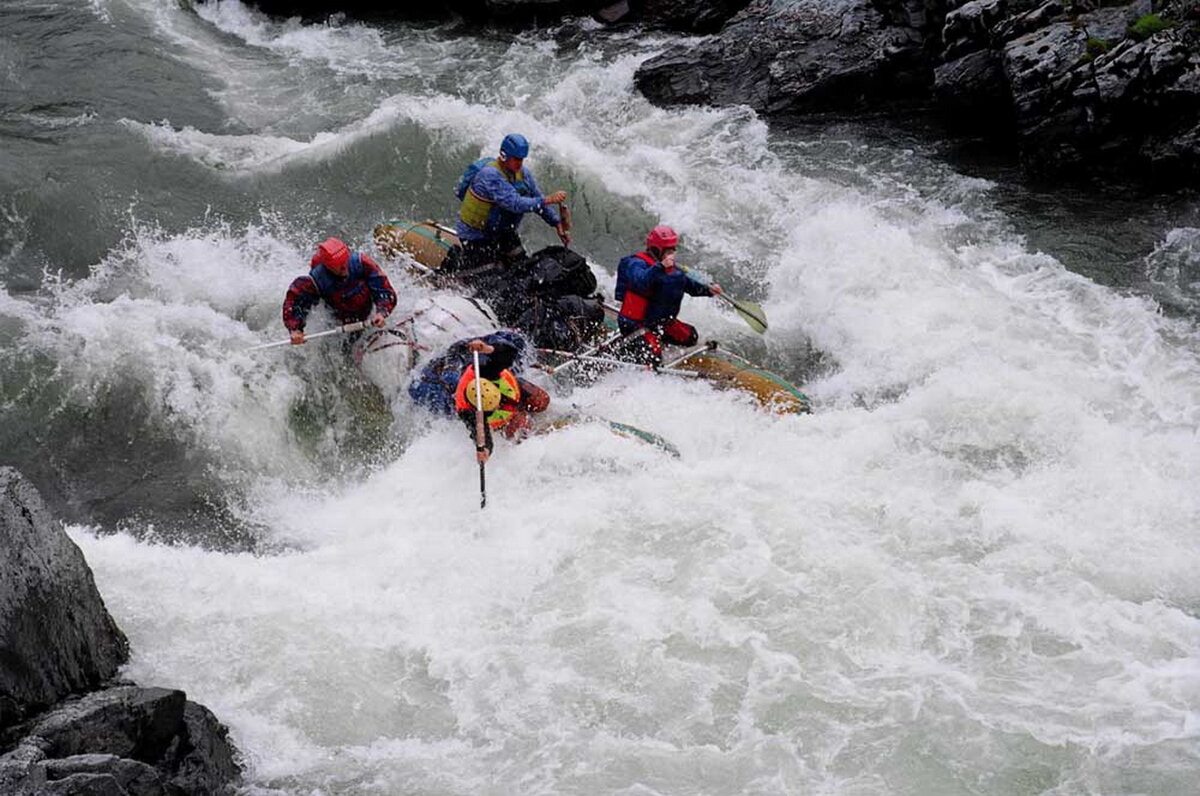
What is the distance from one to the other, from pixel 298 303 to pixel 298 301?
2 cm

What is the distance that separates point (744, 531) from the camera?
8328 millimetres

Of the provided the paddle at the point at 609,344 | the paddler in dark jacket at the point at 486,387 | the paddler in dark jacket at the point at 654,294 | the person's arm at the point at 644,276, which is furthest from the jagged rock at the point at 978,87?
the paddler in dark jacket at the point at 486,387

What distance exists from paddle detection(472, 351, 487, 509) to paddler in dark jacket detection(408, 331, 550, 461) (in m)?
0.03

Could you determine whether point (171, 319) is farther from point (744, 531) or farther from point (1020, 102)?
point (1020, 102)

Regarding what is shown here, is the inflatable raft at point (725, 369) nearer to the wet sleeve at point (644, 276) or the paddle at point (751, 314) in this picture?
the paddle at point (751, 314)

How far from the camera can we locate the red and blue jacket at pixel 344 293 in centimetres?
1034

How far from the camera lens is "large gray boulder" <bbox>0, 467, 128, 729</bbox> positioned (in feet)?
19.9

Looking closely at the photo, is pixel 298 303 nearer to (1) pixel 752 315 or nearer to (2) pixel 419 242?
(2) pixel 419 242

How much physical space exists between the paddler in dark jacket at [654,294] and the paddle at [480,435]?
1.72 metres

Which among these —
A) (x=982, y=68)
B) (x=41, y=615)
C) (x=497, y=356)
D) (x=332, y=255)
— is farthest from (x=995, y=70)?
(x=41, y=615)

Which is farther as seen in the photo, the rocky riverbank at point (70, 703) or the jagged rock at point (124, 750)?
the rocky riverbank at point (70, 703)

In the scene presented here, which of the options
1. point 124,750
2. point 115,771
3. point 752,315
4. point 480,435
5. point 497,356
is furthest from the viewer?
point 752,315

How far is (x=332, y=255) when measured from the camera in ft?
33.2

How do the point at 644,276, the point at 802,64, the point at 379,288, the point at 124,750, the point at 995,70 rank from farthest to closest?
the point at 802,64
the point at 995,70
the point at 379,288
the point at 644,276
the point at 124,750
